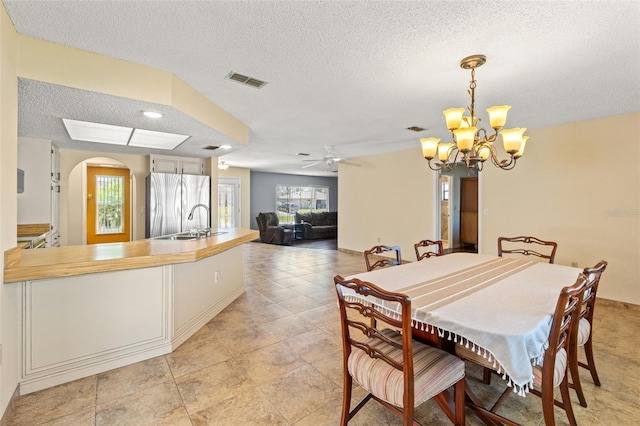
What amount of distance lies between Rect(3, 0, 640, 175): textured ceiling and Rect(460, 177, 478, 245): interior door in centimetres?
405

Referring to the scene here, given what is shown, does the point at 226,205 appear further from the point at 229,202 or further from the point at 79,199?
the point at 79,199

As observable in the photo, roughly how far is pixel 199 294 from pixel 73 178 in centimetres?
638

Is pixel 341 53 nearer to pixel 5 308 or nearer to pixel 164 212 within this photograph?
pixel 5 308

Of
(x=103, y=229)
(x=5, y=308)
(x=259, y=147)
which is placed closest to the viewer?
(x=5, y=308)

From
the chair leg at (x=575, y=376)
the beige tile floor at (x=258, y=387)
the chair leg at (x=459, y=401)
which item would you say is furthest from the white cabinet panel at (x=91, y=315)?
the chair leg at (x=575, y=376)

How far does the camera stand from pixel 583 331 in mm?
1899

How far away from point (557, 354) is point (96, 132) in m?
4.80

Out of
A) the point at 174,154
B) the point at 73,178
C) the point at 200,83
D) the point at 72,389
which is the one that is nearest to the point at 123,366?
the point at 72,389

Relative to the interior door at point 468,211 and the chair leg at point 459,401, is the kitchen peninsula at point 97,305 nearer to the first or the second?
the chair leg at point 459,401

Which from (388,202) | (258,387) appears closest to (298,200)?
(388,202)

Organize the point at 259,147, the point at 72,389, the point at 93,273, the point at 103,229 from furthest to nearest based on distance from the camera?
the point at 103,229, the point at 259,147, the point at 93,273, the point at 72,389

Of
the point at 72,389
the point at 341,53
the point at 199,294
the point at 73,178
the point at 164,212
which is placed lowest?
the point at 72,389

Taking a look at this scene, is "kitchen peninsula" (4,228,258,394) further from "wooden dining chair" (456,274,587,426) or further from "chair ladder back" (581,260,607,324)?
"chair ladder back" (581,260,607,324)

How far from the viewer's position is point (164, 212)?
511 centimetres
